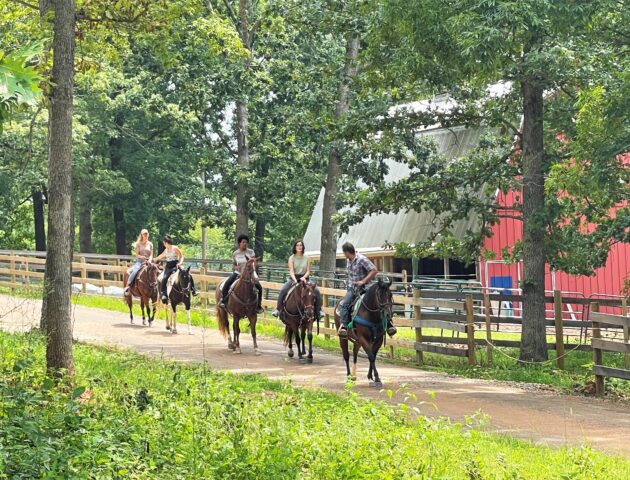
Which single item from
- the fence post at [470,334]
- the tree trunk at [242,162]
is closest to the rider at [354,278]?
the fence post at [470,334]

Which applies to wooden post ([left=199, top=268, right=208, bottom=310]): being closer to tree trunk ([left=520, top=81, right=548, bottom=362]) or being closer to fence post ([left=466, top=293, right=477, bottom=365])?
fence post ([left=466, top=293, right=477, bottom=365])

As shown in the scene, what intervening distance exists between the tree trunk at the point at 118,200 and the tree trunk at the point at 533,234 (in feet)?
93.9

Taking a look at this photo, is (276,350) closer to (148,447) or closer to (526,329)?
(526,329)

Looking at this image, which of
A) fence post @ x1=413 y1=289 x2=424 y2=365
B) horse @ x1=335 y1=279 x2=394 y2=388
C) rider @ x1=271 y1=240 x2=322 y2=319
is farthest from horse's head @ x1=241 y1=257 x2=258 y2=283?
horse @ x1=335 y1=279 x2=394 y2=388

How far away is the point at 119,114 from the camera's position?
154ft

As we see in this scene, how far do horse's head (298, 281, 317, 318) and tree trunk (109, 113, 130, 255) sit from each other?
2749cm

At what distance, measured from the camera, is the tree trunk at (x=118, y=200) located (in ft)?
156

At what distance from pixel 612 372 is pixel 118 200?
3593 cm

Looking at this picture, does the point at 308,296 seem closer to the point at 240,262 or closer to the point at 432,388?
the point at 240,262

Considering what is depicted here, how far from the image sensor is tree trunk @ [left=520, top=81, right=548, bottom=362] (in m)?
20.0

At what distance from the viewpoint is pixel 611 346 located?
609 inches

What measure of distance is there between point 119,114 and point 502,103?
29058mm

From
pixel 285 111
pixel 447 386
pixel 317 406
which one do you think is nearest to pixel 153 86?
pixel 285 111

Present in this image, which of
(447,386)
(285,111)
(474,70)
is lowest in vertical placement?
(447,386)
